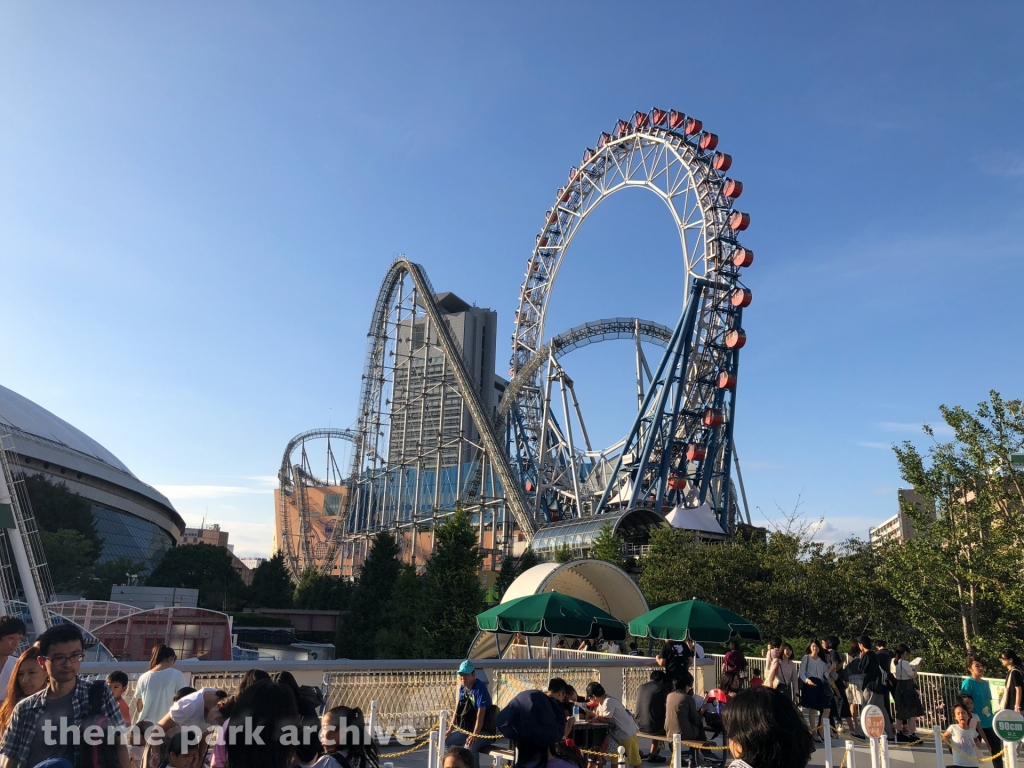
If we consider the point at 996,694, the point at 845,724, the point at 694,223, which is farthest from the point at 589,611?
the point at 694,223

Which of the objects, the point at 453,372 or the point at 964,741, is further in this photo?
the point at 453,372

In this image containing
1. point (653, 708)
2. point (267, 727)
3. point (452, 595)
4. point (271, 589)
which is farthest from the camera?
point (271, 589)

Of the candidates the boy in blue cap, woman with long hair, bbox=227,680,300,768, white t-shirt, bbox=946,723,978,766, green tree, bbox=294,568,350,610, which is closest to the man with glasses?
woman with long hair, bbox=227,680,300,768

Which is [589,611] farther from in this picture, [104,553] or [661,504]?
[104,553]

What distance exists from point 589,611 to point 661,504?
1052 inches

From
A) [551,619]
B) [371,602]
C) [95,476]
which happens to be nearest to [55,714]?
[551,619]

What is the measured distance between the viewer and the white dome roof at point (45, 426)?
5753 cm

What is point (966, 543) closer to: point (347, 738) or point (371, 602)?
point (347, 738)

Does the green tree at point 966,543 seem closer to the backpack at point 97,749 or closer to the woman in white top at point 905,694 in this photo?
the woman in white top at point 905,694

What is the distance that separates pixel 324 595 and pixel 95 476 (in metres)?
23.8

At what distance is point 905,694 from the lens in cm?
1083

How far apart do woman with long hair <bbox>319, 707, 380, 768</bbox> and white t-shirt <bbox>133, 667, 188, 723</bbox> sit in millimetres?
2909

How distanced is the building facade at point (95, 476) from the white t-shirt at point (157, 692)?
5070cm

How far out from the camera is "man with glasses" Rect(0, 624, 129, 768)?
12.1 ft
